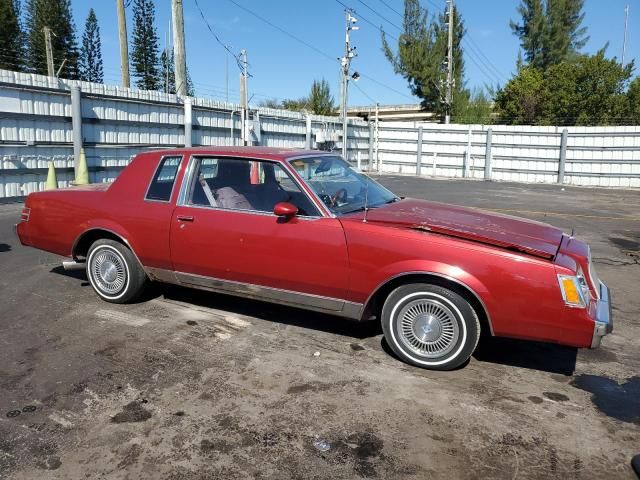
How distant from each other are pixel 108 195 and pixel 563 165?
24115 millimetres

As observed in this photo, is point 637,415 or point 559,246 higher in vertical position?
point 559,246

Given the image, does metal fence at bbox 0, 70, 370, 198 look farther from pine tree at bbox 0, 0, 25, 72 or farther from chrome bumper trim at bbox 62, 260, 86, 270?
pine tree at bbox 0, 0, 25, 72

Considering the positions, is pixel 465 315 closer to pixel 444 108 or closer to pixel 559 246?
pixel 559 246

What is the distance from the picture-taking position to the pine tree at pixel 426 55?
143 ft

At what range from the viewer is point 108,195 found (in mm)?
5062

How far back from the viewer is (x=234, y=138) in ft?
58.0

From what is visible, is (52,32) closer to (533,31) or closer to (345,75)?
(345,75)

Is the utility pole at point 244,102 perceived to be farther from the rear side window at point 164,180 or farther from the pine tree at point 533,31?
the pine tree at point 533,31

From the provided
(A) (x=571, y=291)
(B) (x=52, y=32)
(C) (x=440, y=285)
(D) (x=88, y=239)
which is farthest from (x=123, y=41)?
(B) (x=52, y=32)

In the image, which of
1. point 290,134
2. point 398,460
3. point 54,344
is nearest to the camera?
point 398,460

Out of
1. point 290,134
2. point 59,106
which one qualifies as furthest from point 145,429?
point 290,134

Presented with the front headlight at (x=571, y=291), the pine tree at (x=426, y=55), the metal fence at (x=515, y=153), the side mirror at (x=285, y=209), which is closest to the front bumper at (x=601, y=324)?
the front headlight at (x=571, y=291)

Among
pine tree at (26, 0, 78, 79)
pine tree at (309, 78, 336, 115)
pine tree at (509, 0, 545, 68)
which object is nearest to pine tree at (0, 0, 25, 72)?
pine tree at (26, 0, 78, 79)

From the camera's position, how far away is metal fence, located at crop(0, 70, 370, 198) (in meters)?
11.1
